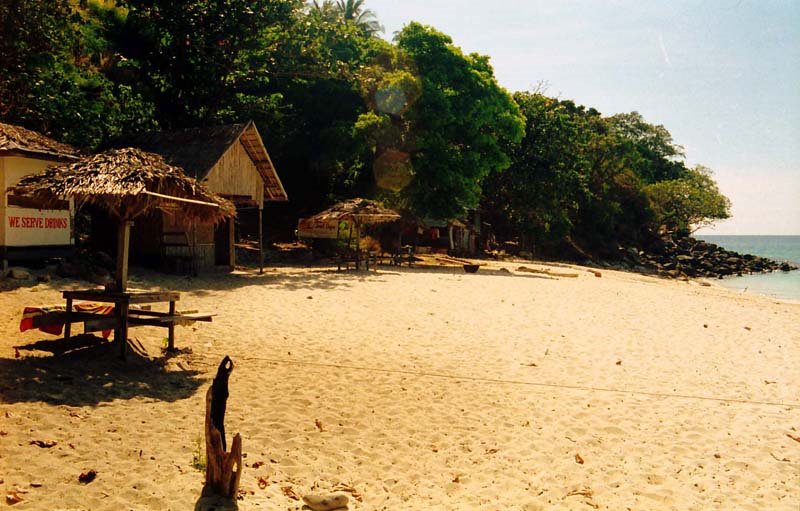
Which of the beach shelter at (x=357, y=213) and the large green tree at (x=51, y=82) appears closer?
the large green tree at (x=51, y=82)

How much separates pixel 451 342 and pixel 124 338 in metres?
5.24

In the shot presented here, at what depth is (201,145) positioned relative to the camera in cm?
1809

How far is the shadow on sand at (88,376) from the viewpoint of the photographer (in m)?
6.39

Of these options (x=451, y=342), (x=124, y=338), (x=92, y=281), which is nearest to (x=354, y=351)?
(x=451, y=342)

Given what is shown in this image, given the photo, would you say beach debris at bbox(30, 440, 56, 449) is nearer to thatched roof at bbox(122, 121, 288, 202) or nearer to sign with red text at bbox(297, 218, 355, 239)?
thatched roof at bbox(122, 121, 288, 202)

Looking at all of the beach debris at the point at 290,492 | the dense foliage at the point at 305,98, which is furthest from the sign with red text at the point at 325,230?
the beach debris at the point at 290,492

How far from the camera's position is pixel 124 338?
26.0 feet

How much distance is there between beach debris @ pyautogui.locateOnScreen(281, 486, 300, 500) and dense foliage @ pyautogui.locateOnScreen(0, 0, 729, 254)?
18276 millimetres

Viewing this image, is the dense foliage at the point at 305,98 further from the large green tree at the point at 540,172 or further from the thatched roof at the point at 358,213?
the thatched roof at the point at 358,213

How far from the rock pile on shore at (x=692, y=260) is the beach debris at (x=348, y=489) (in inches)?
1542

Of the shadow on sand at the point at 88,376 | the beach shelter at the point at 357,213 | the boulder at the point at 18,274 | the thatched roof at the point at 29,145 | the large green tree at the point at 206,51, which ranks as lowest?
the shadow on sand at the point at 88,376

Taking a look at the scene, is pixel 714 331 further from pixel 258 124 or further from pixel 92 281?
pixel 258 124

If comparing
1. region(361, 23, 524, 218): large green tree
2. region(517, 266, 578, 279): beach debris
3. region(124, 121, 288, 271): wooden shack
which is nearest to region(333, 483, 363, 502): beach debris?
region(124, 121, 288, 271): wooden shack

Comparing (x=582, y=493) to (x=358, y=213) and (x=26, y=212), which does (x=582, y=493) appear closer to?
(x=26, y=212)
